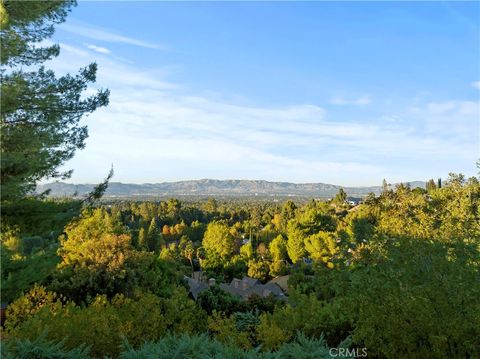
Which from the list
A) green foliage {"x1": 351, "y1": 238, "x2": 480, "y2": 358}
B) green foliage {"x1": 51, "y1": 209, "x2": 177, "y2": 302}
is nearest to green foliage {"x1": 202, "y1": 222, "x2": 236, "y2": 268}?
green foliage {"x1": 51, "y1": 209, "x2": 177, "y2": 302}

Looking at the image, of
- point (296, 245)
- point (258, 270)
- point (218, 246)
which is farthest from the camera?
point (218, 246)

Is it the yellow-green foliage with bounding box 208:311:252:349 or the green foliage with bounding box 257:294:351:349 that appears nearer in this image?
the yellow-green foliage with bounding box 208:311:252:349

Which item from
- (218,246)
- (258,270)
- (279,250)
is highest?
(218,246)

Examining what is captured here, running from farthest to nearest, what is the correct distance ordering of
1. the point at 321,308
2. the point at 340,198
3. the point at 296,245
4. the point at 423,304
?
the point at 340,198 < the point at 296,245 < the point at 321,308 < the point at 423,304

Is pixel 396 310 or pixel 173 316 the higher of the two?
pixel 396 310

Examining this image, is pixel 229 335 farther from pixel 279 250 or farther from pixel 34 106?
pixel 279 250

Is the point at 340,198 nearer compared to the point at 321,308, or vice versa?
the point at 321,308

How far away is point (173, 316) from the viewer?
12.5 meters

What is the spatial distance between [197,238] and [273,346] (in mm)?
64919

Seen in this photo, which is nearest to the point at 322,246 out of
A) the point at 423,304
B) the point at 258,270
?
the point at 258,270

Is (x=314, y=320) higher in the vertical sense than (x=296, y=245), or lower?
higher

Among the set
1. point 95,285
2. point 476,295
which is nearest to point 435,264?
point 476,295

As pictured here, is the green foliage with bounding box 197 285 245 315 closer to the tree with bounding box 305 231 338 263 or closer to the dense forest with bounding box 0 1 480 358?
the dense forest with bounding box 0 1 480 358

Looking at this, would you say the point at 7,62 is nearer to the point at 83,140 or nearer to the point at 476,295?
the point at 83,140
